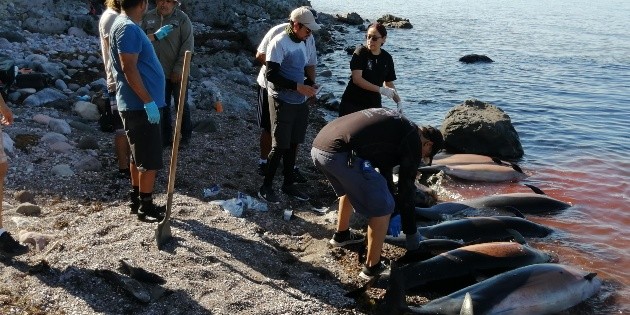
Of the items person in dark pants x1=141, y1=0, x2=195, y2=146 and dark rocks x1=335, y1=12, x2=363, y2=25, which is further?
dark rocks x1=335, y1=12, x2=363, y2=25

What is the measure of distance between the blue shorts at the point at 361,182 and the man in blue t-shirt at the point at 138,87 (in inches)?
63.5

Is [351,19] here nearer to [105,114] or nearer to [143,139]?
[105,114]

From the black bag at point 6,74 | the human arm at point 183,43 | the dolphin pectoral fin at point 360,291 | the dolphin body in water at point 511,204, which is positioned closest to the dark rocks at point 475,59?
the dolphin body in water at point 511,204

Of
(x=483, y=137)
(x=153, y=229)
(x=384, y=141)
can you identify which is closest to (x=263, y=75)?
(x=153, y=229)

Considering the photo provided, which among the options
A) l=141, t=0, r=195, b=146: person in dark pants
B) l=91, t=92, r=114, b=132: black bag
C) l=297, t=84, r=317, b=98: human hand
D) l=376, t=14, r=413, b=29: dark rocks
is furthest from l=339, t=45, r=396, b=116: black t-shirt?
l=376, t=14, r=413, b=29: dark rocks

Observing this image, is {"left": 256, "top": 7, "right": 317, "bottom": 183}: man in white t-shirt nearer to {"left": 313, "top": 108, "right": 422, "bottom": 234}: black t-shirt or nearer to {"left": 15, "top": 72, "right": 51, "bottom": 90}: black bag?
{"left": 313, "top": 108, "right": 422, "bottom": 234}: black t-shirt

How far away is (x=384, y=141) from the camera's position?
217 inches

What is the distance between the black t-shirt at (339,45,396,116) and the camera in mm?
7965

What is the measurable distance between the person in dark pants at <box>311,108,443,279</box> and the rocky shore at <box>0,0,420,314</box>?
83cm

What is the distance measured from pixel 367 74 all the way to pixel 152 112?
3.17 m

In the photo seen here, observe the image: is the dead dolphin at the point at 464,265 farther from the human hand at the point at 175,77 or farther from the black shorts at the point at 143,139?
the human hand at the point at 175,77

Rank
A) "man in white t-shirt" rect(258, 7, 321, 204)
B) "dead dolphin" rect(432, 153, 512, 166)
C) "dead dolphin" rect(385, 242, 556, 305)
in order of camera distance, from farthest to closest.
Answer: "dead dolphin" rect(432, 153, 512, 166)
"man in white t-shirt" rect(258, 7, 321, 204)
"dead dolphin" rect(385, 242, 556, 305)

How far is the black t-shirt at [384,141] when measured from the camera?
18.0 feet

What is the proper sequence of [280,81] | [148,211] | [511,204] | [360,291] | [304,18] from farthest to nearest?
[511,204] < [280,81] < [304,18] < [148,211] < [360,291]
